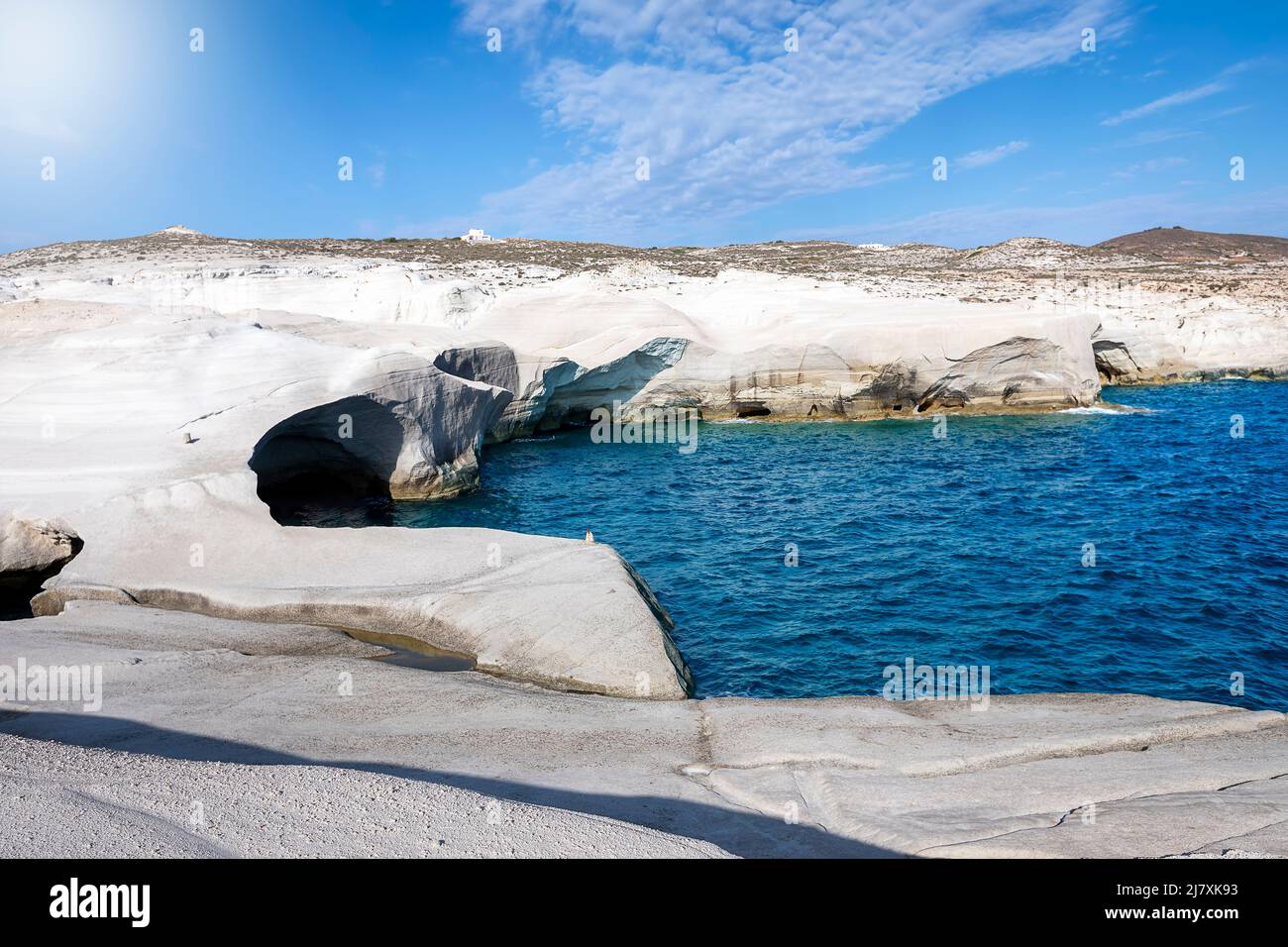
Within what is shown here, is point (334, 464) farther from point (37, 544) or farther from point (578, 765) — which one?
point (578, 765)

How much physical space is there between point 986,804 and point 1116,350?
2019 inches

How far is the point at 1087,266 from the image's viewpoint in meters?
79.7

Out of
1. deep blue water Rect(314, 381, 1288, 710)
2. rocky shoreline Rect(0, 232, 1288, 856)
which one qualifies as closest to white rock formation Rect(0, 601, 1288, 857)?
rocky shoreline Rect(0, 232, 1288, 856)

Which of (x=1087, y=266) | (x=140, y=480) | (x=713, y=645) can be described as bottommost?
(x=713, y=645)

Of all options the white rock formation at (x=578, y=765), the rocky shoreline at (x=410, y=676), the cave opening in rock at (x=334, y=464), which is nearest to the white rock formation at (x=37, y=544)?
the rocky shoreline at (x=410, y=676)

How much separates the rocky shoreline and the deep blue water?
2335mm

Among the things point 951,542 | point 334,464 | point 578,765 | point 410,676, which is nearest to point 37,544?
point 410,676

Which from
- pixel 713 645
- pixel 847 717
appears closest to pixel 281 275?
pixel 713 645

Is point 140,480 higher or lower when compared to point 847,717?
higher

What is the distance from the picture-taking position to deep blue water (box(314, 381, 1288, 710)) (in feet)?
48.6

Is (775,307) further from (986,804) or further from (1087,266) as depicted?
(1087,266)

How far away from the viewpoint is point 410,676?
39.8ft
